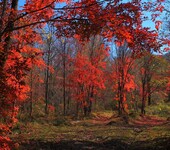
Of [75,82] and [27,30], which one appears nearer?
[27,30]

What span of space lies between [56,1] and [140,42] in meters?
2.49

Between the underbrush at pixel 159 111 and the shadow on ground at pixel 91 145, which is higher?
the shadow on ground at pixel 91 145

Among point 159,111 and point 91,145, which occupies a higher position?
point 91,145

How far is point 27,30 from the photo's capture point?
802cm

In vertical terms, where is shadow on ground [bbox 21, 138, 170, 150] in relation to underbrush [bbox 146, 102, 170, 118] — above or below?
above

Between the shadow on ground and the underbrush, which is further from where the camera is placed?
the underbrush

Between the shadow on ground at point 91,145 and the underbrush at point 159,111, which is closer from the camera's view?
the shadow on ground at point 91,145

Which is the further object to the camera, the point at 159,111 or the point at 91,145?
the point at 159,111

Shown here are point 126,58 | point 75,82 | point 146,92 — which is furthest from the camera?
point 146,92

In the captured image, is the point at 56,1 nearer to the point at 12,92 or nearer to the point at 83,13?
the point at 83,13

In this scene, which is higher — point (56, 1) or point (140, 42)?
point (56, 1)

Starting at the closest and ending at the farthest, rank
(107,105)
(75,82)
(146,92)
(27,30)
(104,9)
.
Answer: (104,9)
(27,30)
(75,82)
(146,92)
(107,105)

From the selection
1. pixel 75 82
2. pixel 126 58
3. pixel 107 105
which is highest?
pixel 126 58

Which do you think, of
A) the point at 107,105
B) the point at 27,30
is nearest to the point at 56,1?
the point at 27,30
